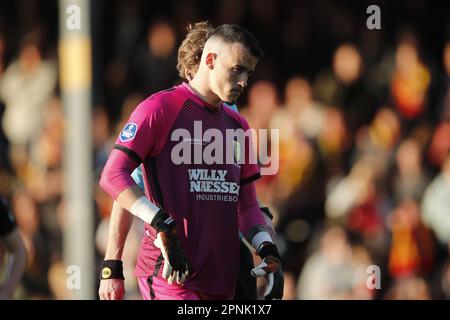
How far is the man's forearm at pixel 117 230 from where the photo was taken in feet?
22.6

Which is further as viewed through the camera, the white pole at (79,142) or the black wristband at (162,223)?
the white pole at (79,142)

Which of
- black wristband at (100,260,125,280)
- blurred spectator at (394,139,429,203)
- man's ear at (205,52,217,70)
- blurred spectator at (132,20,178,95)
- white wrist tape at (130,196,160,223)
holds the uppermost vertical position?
blurred spectator at (132,20,178,95)

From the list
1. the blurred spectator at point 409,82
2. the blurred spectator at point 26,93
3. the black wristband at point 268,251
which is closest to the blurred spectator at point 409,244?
the blurred spectator at point 409,82

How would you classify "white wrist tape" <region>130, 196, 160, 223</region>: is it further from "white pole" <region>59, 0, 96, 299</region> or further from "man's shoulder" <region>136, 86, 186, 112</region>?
"white pole" <region>59, 0, 96, 299</region>

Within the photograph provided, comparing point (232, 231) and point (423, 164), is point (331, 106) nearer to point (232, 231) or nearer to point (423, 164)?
point (423, 164)

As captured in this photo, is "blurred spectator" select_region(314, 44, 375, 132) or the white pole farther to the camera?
"blurred spectator" select_region(314, 44, 375, 132)

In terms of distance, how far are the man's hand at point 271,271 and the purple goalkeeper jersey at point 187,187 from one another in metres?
0.17

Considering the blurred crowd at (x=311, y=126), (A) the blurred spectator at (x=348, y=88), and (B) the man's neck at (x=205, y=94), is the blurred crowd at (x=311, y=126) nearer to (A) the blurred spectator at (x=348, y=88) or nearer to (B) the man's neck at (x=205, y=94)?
(A) the blurred spectator at (x=348, y=88)

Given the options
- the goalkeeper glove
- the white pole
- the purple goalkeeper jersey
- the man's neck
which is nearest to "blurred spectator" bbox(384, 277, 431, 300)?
the white pole

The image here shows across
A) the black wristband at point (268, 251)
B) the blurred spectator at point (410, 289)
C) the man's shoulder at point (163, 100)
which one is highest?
the man's shoulder at point (163, 100)

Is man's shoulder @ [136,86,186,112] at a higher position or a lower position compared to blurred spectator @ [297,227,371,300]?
higher

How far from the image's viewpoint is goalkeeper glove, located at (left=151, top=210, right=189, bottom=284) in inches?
259

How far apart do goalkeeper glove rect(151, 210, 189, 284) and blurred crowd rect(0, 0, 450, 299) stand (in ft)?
14.2

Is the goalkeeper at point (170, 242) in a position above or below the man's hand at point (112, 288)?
above
